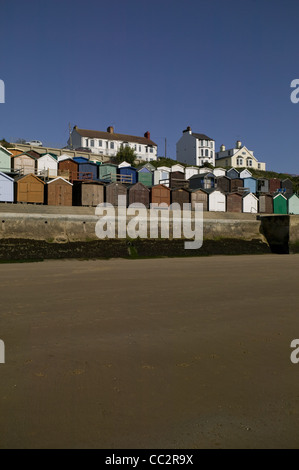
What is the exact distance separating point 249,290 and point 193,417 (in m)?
6.33

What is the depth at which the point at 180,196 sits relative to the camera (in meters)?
36.2

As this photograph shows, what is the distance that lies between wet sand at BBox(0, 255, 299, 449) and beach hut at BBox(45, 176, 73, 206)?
23630 millimetres

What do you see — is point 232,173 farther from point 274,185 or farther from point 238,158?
point 238,158

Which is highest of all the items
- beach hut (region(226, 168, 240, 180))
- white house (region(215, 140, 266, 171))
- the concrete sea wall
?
white house (region(215, 140, 266, 171))

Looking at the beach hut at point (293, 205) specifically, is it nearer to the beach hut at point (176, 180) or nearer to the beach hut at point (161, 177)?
the beach hut at point (176, 180)

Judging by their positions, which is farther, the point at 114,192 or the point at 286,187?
the point at 286,187

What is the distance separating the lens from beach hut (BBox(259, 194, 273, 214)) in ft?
135

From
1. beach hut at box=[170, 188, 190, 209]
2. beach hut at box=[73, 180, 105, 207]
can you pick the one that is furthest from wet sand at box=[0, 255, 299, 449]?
beach hut at box=[170, 188, 190, 209]

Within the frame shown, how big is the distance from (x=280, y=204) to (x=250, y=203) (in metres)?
4.39

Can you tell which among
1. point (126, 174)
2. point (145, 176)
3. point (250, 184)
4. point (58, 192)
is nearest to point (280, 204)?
point (250, 184)

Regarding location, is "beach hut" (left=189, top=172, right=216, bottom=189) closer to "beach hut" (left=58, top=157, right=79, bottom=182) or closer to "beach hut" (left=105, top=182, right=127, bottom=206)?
"beach hut" (left=105, top=182, right=127, bottom=206)

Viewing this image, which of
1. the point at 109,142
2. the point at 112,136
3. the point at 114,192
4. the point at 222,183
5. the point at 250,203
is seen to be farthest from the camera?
the point at 112,136

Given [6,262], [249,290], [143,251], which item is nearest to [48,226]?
[6,262]
